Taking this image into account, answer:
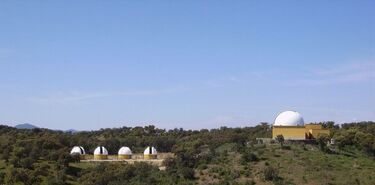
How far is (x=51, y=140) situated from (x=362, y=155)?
127ft

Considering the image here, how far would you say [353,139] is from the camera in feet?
207

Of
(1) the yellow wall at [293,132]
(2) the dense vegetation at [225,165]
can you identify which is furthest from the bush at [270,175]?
(1) the yellow wall at [293,132]

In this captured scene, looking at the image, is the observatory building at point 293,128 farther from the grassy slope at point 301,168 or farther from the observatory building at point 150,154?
the observatory building at point 150,154

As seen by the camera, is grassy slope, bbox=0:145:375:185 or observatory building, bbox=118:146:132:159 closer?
grassy slope, bbox=0:145:375:185

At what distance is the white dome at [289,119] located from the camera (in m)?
64.6

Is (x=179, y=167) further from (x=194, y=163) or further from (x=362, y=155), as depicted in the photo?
(x=362, y=155)

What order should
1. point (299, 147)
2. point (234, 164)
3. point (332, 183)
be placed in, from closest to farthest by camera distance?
point (332, 183)
point (234, 164)
point (299, 147)

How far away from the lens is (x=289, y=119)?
64.9 m

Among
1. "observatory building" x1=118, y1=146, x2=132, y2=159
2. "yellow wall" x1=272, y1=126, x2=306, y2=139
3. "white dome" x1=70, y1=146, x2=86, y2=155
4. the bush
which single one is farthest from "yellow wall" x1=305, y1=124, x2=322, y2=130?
"white dome" x1=70, y1=146, x2=86, y2=155

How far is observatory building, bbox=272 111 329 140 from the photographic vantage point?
63312 mm

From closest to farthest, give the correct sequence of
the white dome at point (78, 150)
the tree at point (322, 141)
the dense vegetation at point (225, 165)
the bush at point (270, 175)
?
the bush at point (270, 175) < the dense vegetation at point (225, 165) < the tree at point (322, 141) < the white dome at point (78, 150)

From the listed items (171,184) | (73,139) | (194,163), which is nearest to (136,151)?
(73,139)

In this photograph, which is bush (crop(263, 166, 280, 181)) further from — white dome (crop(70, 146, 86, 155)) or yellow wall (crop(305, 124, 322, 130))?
white dome (crop(70, 146, 86, 155))

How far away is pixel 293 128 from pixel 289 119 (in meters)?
1.88
